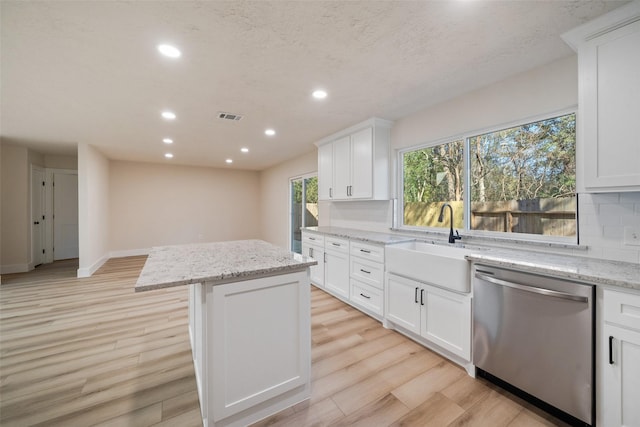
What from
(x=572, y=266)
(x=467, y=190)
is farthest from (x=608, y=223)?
(x=467, y=190)

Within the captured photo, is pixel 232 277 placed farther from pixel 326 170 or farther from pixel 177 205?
pixel 177 205

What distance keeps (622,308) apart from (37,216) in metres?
8.70

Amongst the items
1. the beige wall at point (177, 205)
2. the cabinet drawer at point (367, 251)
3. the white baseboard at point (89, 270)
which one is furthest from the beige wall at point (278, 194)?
the white baseboard at point (89, 270)

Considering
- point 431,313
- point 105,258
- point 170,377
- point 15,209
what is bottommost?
point 170,377

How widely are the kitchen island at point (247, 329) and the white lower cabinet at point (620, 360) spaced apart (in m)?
1.65

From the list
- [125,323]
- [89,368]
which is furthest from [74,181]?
[89,368]

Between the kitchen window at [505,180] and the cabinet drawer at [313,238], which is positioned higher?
the kitchen window at [505,180]

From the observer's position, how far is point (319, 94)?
108 inches

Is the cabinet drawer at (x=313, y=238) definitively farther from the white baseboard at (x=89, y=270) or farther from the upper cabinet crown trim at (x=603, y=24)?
the white baseboard at (x=89, y=270)

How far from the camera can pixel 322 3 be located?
152 cm

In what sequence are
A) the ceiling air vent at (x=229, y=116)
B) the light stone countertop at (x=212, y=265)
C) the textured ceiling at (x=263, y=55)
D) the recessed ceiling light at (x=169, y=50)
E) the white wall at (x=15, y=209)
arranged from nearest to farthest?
the light stone countertop at (x=212, y=265), the textured ceiling at (x=263, y=55), the recessed ceiling light at (x=169, y=50), the ceiling air vent at (x=229, y=116), the white wall at (x=15, y=209)

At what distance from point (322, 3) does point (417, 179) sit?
2.36 metres

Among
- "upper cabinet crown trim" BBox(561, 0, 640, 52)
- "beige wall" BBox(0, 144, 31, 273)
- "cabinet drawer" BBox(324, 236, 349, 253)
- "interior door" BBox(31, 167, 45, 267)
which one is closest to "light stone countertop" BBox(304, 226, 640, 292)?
"upper cabinet crown trim" BBox(561, 0, 640, 52)

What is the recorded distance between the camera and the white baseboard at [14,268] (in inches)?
193
